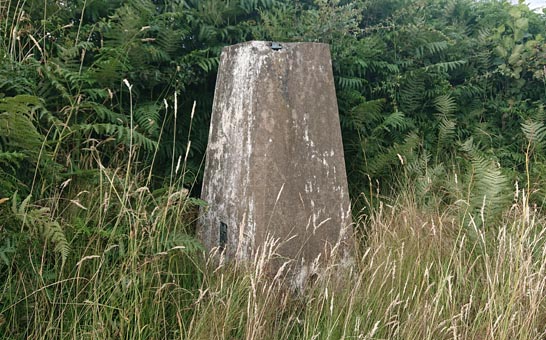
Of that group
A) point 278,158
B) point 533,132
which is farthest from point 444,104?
point 278,158

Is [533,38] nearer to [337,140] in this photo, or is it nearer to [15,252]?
[337,140]

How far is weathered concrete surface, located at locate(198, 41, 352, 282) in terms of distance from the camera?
2.65 m

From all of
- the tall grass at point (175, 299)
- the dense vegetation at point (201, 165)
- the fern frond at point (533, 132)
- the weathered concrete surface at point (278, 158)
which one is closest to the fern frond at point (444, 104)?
the dense vegetation at point (201, 165)

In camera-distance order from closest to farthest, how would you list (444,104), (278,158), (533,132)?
(278,158) → (533,132) → (444,104)

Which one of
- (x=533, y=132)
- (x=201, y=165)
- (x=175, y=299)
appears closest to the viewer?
(x=175, y=299)

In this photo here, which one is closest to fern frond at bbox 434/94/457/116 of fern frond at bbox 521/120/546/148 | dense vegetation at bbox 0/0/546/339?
dense vegetation at bbox 0/0/546/339

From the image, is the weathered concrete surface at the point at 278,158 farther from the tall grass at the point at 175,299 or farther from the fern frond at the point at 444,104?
the fern frond at the point at 444,104

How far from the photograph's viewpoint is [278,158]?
8.81 feet

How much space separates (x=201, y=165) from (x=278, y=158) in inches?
29.8

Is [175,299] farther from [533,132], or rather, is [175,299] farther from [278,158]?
[533,132]

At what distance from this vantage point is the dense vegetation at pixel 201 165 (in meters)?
2.04

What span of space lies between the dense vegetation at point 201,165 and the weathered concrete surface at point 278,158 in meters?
0.20

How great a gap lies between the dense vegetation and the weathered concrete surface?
0.20 meters

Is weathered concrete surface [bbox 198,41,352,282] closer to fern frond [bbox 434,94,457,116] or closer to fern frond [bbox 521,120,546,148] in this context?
fern frond [bbox 434,94,457,116]
